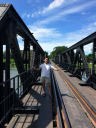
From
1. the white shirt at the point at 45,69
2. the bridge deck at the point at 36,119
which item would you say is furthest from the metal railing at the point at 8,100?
the white shirt at the point at 45,69

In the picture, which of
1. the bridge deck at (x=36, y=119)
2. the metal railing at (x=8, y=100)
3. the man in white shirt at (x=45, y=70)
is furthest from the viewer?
the man in white shirt at (x=45, y=70)

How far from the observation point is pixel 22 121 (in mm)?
8641

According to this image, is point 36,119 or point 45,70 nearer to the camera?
point 36,119

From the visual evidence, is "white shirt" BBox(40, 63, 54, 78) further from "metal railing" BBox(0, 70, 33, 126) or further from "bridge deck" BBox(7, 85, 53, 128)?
"metal railing" BBox(0, 70, 33, 126)

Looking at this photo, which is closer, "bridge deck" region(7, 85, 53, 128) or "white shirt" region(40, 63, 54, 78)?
"bridge deck" region(7, 85, 53, 128)

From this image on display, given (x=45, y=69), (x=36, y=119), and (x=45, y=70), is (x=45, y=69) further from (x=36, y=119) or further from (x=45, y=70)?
(x=36, y=119)

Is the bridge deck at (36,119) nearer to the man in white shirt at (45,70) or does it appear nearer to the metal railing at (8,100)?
the metal railing at (8,100)

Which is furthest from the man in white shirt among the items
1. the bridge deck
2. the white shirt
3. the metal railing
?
the metal railing

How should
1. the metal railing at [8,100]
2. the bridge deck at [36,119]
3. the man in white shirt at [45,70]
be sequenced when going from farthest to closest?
1. the man in white shirt at [45,70]
2. the metal railing at [8,100]
3. the bridge deck at [36,119]

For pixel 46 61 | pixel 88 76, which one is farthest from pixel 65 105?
pixel 88 76

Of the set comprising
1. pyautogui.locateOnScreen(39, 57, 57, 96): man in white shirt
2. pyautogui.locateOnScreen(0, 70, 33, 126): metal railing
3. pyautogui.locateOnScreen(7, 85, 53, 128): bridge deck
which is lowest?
pyautogui.locateOnScreen(7, 85, 53, 128): bridge deck

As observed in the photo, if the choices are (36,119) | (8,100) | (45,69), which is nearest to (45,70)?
(45,69)

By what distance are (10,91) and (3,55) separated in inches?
45.4

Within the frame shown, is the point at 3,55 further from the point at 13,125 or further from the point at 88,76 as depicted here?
the point at 88,76
